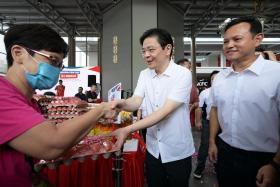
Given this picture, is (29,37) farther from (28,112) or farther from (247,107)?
(247,107)

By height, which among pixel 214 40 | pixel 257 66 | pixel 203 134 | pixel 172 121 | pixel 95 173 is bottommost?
pixel 95 173

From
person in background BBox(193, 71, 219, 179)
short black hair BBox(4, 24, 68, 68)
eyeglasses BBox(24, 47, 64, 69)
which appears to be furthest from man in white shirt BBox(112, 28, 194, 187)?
person in background BBox(193, 71, 219, 179)

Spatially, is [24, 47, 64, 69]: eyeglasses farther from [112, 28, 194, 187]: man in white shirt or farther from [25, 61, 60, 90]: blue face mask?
[112, 28, 194, 187]: man in white shirt

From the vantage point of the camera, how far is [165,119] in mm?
2172

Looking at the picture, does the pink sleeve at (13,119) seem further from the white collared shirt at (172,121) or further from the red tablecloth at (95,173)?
the red tablecloth at (95,173)

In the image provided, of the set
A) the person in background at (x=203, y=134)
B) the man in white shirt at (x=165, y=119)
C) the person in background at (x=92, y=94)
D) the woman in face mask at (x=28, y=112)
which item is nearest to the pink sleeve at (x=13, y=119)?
the woman in face mask at (x=28, y=112)

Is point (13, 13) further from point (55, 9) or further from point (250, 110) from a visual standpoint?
point (250, 110)

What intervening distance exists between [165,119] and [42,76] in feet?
3.45

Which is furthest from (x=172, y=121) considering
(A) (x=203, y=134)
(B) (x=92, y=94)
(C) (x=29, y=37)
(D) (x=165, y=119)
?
(B) (x=92, y=94)

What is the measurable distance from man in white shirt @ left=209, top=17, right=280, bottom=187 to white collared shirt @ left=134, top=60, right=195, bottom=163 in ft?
0.84

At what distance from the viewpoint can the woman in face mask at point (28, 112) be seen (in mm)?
1120

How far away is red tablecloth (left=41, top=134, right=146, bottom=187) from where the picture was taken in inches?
103

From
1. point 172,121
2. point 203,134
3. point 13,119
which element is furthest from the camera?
point 203,134

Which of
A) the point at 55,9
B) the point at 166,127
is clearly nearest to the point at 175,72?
the point at 166,127
